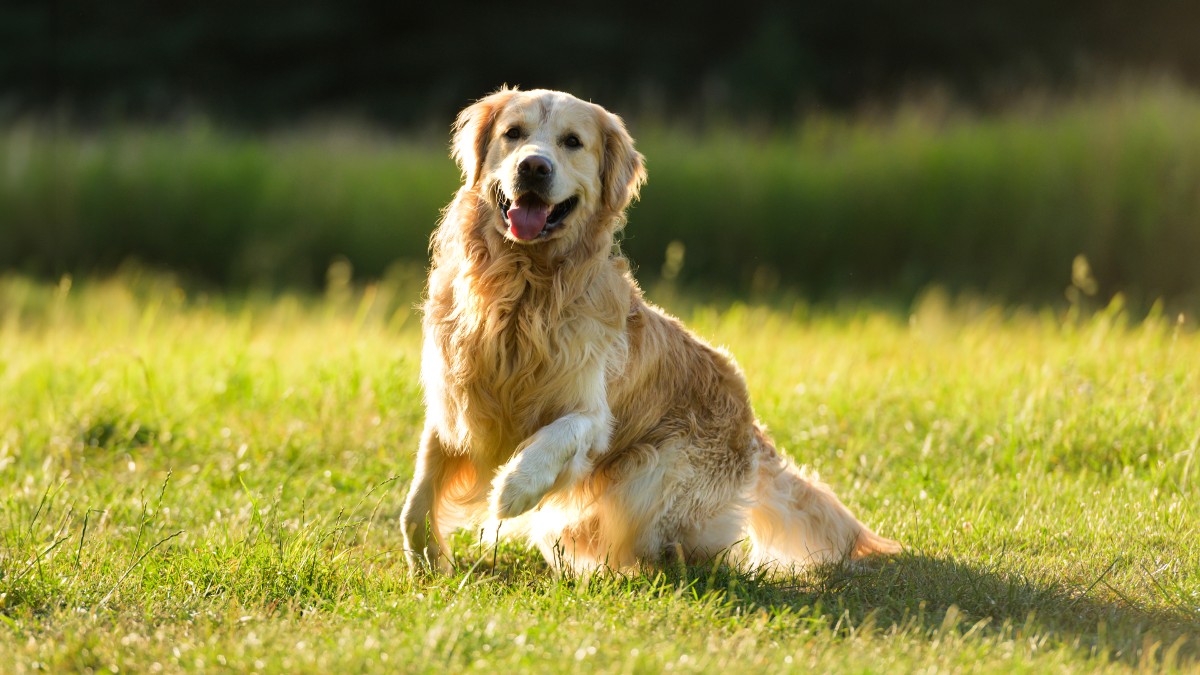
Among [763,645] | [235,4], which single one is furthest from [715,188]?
[235,4]

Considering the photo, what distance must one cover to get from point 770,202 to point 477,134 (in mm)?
8677

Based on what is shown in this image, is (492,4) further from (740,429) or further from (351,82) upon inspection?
(740,429)

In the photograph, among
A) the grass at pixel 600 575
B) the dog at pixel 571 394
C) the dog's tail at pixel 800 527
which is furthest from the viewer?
the dog's tail at pixel 800 527

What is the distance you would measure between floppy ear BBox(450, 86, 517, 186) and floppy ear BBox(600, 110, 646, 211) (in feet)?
1.18

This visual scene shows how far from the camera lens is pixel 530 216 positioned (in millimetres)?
4129

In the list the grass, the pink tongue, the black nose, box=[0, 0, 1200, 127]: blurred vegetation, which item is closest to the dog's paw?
the grass

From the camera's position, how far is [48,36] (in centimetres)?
2189

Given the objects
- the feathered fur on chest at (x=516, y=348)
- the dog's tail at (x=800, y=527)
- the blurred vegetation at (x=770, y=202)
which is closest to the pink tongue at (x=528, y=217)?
the feathered fur on chest at (x=516, y=348)

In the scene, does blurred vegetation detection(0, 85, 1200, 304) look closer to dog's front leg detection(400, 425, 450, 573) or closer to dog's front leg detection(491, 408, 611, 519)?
dog's front leg detection(400, 425, 450, 573)

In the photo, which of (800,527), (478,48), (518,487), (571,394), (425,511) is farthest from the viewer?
(478,48)

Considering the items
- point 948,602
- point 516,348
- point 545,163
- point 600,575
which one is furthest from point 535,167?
point 948,602

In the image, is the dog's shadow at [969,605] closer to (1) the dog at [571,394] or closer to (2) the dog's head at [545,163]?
(1) the dog at [571,394]

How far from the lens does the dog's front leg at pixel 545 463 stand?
12.9 feet

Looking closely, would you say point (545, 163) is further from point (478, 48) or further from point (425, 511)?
point (478, 48)
